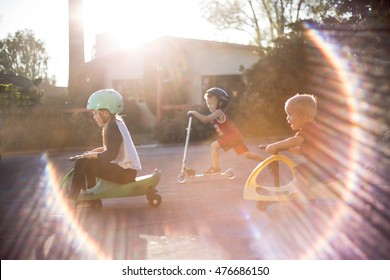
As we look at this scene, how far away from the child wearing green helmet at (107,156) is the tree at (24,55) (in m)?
0.95

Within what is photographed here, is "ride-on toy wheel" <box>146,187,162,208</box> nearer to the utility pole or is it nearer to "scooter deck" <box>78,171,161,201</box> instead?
"scooter deck" <box>78,171,161,201</box>

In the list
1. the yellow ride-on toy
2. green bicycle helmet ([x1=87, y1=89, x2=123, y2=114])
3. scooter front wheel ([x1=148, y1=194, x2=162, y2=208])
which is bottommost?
scooter front wheel ([x1=148, y1=194, x2=162, y2=208])

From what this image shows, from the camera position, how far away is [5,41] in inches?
242

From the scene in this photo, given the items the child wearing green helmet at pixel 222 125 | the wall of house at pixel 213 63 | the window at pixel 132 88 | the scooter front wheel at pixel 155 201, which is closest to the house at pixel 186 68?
the wall of house at pixel 213 63

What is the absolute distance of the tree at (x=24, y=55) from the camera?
250 inches

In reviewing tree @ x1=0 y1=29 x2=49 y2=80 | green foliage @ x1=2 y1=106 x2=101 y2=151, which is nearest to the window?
green foliage @ x1=2 y1=106 x2=101 y2=151

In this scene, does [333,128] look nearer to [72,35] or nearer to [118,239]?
[72,35]

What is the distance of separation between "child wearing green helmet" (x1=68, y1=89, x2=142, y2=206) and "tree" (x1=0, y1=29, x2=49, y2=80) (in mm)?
949

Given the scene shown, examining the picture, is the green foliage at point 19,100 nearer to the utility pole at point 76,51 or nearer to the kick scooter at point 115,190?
the utility pole at point 76,51

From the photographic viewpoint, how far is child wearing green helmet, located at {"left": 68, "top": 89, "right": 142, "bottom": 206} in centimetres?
648

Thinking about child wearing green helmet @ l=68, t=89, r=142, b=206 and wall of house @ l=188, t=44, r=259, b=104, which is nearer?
child wearing green helmet @ l=68, t=89, r=142, b=206

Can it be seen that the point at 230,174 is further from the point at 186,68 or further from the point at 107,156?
the point at 186,68
